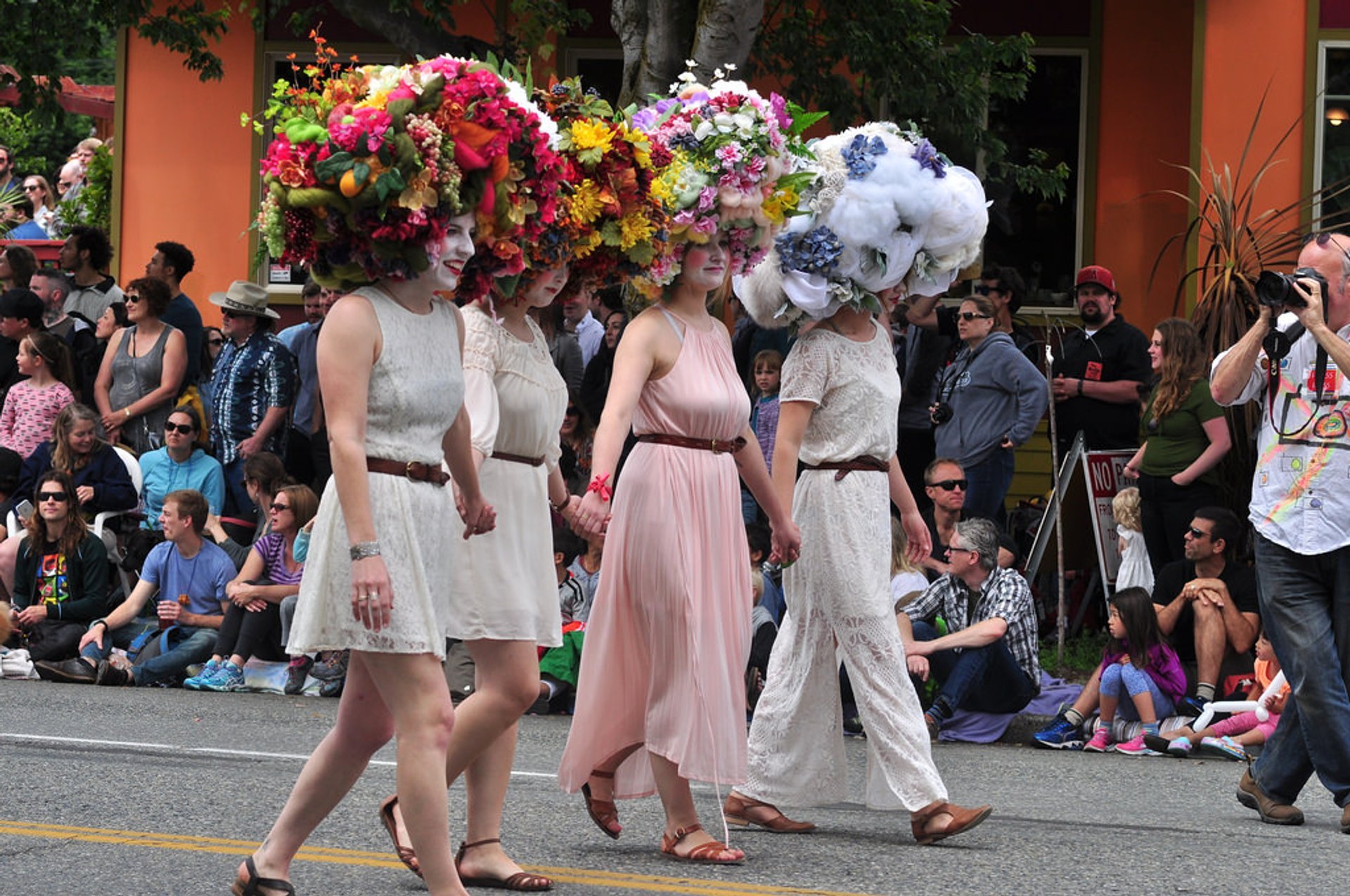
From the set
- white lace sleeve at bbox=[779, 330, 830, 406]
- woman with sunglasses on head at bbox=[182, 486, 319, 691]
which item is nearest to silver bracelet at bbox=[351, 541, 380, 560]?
white lace sleeve at bbox=[779, 330, 830, 406]

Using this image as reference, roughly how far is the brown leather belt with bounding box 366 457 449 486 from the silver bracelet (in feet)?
0.72

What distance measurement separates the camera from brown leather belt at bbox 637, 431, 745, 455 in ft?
22.0

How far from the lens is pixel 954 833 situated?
693 centimetres

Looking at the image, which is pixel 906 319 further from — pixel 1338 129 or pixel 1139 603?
pixel 1338 129

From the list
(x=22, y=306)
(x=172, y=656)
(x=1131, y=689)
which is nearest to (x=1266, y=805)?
(x=1131, y=689)

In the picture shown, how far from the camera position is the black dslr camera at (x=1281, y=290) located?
753 centimetres

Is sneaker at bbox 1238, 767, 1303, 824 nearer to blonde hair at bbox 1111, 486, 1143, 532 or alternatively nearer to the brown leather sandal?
the brown leather sandal

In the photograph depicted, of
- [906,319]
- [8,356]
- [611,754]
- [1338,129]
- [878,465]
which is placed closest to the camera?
[611,754]

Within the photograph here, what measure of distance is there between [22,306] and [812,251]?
9.74 meters

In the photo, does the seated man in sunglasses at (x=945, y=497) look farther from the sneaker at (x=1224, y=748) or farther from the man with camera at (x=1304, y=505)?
the man with camera at (x=1304, y=505)

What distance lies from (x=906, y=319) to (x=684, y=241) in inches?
292

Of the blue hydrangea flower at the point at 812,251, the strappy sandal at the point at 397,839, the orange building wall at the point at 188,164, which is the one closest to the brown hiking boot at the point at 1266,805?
the blue hydrangea flower at the point at 812,251

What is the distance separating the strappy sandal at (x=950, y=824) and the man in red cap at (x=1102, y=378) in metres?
Answer: 6.91

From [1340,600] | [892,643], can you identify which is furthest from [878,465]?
[1340,600]
